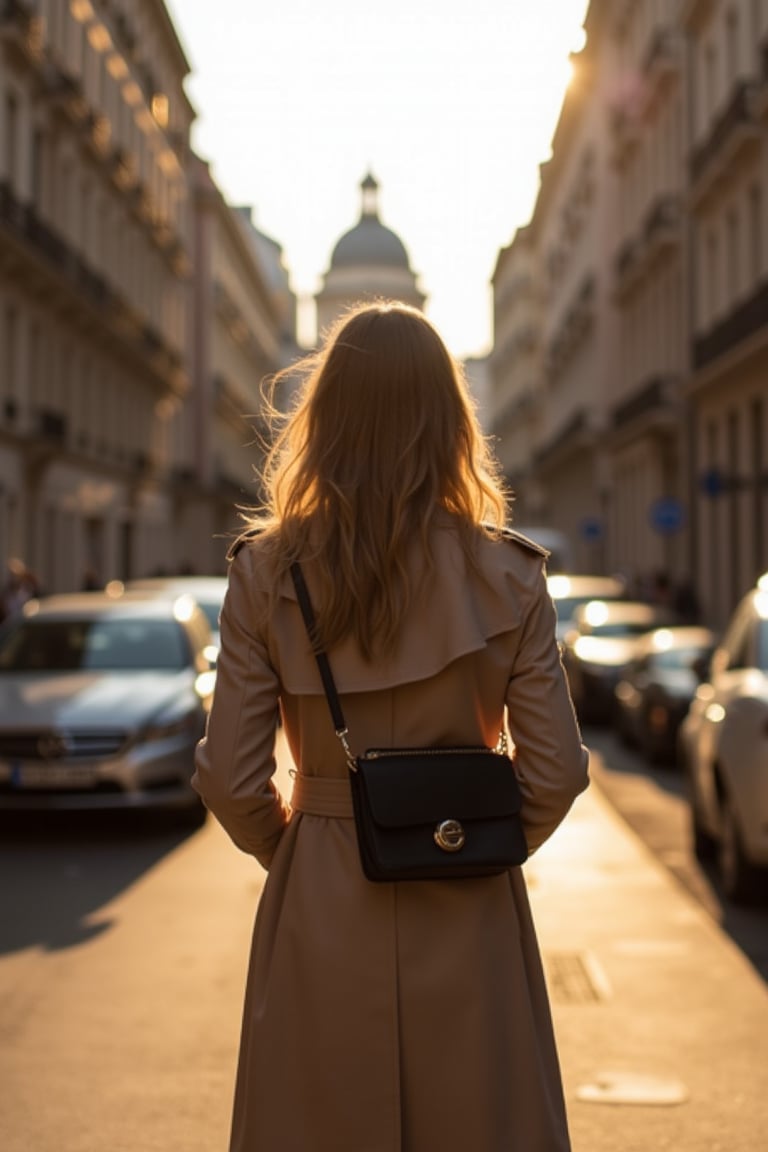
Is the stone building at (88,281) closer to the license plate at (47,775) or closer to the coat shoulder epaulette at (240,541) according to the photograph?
the license plate at (47,775)

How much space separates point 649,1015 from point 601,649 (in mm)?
16803

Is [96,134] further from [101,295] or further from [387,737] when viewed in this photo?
[387,737]

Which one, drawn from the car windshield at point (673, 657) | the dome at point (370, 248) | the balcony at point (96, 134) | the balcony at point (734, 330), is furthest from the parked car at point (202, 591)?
the dome at point (370, 248)

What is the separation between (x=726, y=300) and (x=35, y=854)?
1075 inches

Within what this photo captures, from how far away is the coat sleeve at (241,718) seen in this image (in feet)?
10.3

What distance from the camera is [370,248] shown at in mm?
155875

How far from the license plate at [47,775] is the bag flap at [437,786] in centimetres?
928

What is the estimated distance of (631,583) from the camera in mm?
49031

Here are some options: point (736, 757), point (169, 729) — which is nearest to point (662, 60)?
point (169, 729)

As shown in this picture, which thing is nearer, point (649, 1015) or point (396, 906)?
point (396, 906)

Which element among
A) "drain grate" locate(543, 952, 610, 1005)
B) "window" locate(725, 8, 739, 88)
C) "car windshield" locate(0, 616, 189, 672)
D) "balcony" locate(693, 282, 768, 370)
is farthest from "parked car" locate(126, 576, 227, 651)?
"window" locate(725, 8, 739, 88)

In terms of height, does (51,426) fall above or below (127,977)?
above

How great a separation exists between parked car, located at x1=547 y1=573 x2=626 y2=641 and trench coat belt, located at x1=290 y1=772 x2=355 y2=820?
22970 millimetres

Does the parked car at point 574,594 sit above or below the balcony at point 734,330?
below
